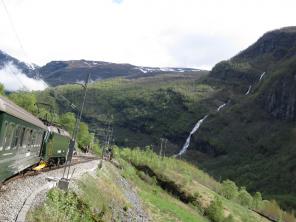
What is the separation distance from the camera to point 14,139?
2106 cm

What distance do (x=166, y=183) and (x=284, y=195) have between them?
104 meters

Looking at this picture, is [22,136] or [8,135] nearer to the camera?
[8,135]

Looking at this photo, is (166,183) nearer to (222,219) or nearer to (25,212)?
(222,219)

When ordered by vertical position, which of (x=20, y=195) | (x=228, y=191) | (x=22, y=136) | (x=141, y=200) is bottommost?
(x=141, y=200)

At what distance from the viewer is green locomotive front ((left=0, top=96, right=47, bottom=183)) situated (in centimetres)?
1820

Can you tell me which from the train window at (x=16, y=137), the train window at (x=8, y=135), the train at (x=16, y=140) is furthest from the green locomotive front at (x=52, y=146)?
the train window at (x=8, y=135)

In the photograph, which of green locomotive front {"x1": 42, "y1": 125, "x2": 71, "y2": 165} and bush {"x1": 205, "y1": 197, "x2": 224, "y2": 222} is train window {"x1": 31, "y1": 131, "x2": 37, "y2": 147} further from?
bush {"x1": 205, "y1": 197, "x2": 224, "y2": 222}

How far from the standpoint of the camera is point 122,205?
34500 mm

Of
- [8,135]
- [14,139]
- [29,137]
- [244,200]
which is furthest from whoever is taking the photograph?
[244,200]

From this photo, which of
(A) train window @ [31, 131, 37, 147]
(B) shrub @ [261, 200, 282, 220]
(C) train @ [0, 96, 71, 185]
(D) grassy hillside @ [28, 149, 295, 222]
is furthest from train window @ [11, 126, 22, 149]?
(B) shrub @ [261, 200, 282, 220]

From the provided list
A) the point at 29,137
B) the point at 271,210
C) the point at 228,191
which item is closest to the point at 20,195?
the point at 29,137

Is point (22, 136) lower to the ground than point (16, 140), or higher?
higher

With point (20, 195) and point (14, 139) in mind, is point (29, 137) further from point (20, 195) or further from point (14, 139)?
point (14, 139)

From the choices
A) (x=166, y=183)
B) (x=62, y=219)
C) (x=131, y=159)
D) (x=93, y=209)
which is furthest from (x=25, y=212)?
(x=131, y=159)
